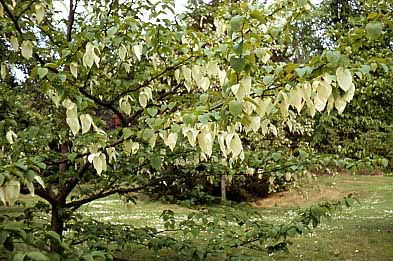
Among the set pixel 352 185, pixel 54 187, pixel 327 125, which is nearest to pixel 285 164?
pixel 54 187

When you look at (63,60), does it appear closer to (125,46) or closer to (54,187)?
(125,46)

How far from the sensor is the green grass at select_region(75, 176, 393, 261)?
643cm

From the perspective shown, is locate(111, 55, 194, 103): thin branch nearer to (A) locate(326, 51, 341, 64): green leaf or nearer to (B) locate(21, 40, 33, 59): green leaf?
(B) locate(21, 40, 33, 59): green leaf

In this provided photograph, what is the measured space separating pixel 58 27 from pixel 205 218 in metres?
1.71

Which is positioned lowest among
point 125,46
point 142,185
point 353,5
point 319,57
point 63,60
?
point 142,185

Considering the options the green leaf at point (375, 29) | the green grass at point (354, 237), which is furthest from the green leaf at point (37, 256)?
the green grass at point (354, 237)

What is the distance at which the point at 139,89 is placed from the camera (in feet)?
8.73

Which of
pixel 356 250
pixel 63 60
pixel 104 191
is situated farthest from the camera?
pixel 356 250

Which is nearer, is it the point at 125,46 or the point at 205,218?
the point at 125,46

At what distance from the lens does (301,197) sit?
12242mm

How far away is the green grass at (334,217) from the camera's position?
643cm

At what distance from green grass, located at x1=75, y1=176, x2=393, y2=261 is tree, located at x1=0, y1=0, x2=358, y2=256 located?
0.99 m

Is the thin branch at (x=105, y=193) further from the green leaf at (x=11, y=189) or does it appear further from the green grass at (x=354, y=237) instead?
the green grass at (x=354, y=237)

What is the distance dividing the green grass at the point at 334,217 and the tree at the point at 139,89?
0.99 meters
